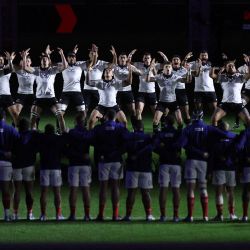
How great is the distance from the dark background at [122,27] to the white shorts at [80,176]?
68.7 feet

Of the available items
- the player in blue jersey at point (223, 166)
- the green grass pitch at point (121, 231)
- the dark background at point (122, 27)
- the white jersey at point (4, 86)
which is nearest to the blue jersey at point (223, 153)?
the player in blue jersey at point (223, 166)

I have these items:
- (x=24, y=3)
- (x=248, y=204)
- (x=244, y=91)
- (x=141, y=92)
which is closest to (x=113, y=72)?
(x=141, y=92)

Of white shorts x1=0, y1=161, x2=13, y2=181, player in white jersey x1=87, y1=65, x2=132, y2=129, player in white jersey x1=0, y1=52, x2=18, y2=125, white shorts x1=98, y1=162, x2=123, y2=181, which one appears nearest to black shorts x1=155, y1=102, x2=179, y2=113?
player in white jersey x1=87, y1=65, x2=132, y2=129

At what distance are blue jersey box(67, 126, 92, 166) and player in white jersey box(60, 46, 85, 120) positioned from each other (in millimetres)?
6134

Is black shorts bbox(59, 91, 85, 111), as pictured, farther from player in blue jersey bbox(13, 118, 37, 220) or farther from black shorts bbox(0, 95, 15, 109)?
player in blue jersey bbox(13, 118, 37, 220)

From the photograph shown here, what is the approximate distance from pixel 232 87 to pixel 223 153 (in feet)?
18.6

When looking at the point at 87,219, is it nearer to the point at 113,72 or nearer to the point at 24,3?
the point at 113,72

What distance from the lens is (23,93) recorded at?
93.2 feet

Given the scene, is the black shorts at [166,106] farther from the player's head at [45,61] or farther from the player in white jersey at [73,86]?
the player's head at [45,61]

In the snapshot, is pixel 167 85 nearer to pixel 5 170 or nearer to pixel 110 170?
pixel 110 170

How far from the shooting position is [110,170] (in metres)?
21.8

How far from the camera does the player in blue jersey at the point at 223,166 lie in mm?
21781

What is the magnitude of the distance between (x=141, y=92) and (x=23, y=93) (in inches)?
106

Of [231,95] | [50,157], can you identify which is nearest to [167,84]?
[231,95]
